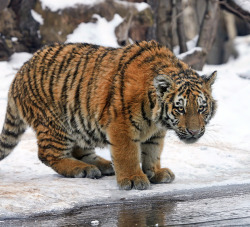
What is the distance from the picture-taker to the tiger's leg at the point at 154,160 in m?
5.59

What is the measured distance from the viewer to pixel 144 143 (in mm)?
5656

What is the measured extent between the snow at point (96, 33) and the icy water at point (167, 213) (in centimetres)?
713

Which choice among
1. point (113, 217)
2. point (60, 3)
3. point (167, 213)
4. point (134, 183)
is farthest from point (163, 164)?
point (60, 3)

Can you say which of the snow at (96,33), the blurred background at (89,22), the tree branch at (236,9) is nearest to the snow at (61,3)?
the blurred background at (89,22)

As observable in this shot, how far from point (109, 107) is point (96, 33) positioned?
258 inches

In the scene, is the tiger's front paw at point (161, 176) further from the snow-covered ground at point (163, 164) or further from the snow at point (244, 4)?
the snow at point (244, 4)

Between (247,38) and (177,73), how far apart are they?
17829 millimetres

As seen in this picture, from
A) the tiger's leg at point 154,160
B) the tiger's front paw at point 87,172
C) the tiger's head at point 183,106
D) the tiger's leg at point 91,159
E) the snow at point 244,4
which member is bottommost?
the snow at point 244,4

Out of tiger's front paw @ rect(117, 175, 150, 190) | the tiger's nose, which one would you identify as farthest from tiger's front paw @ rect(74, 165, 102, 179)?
the tiger's nose

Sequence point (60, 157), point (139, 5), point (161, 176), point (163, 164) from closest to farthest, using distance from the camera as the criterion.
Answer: point (161, 176) < point (60, 157) < point (163, 164) < point (139, 5)

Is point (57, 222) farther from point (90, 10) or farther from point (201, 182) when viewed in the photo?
point (90, 10)

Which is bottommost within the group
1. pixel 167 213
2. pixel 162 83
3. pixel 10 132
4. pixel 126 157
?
pixel 10 132

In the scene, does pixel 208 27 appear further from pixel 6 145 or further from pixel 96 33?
pixel 6 145

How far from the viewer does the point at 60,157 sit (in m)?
5.87
